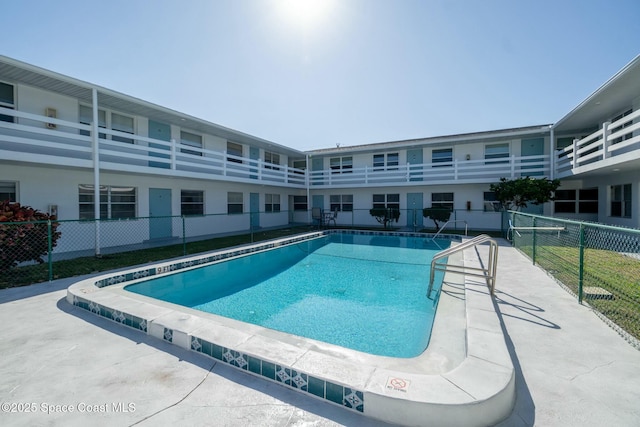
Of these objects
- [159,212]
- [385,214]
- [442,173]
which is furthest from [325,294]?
[442,173]

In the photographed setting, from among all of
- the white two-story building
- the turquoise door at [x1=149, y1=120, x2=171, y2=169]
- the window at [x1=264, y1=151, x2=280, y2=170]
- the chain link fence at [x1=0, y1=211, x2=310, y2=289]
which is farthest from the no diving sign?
the window at [x1=264, y1=151, x2=280, y2=170]

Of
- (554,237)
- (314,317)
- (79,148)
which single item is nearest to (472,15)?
(554,237)

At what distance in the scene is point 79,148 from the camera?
8570 millimetres

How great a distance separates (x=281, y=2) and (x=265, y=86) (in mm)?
3994

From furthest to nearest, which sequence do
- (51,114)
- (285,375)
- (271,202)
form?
(271,202), (51,114), (285,375)

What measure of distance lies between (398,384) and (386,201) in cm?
1696

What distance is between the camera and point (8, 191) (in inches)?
339

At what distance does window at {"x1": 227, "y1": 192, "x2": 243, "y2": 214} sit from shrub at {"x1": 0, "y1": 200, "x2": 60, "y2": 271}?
9153 mm

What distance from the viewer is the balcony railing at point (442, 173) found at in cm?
1433

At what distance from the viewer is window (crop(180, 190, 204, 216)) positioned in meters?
13.7

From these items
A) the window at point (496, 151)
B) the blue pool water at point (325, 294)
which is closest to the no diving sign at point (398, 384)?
the blue pool water at point (325, 294)

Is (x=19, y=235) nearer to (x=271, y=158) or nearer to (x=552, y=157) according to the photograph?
(x=271, y=158)

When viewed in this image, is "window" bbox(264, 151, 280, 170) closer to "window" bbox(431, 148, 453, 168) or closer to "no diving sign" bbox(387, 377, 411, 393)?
"window" bbox(431, 148, 453, 168)

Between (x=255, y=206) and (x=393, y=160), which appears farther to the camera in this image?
(x=393, y=160)
